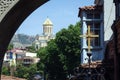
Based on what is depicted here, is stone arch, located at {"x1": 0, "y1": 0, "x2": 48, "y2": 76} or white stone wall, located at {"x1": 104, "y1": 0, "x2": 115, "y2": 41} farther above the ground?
white stone wall, located at {"x1": 104, "y1": 0, "x2": 115, "y2": 41}

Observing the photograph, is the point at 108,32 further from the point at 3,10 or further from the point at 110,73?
the point at 3,10

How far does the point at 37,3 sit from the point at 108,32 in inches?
543

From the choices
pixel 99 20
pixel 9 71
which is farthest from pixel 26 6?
pixel 9 71

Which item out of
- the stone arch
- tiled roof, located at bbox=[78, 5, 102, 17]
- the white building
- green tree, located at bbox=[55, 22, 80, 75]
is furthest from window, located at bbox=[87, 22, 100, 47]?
green tree, located at bbox=[55, 22, 80, 75]

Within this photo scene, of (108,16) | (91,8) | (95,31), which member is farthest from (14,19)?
(91,8)

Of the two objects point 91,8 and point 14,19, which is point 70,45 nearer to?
point 91,8

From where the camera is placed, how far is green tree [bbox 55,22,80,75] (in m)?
68.5

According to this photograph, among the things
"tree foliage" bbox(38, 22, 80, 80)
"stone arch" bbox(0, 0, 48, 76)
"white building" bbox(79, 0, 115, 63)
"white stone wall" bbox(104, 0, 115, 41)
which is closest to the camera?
"stone arch" bbox(0, 0, 48, 76)

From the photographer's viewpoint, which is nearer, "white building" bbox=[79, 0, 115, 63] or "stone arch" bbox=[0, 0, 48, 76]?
"stone arch" bbox=[0, 0, 48, 76]

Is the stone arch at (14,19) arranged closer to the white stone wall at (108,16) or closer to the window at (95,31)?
the white stone wall at (108,16)

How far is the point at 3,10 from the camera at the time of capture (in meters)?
17.8

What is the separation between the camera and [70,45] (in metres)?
71.8

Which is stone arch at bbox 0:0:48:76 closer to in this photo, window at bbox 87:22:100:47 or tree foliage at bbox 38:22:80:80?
window at bbox 87:22:100:47

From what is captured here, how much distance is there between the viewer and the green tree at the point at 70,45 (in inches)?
2697
